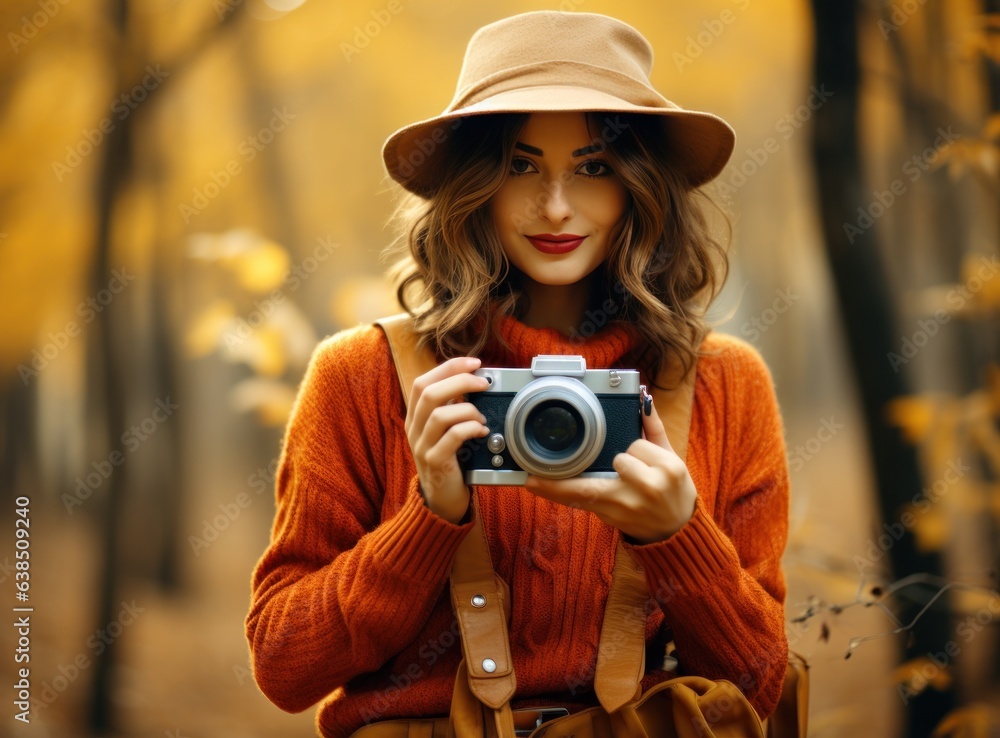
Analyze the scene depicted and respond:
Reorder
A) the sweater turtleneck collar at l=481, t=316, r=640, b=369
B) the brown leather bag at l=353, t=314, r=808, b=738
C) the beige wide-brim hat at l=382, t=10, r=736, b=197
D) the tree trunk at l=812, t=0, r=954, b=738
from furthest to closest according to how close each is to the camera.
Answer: the tree trunk at l=812, t=0, r=954, b=738 → the sweater turtleneck collar at l=481, t=316, r=640, b=369 → the beige wide-brim hat at l=382, t=10, r=736, b=197 → the brown leather bag at l=353, t=314, r=808, b=738

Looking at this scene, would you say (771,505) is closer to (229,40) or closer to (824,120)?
(824,120)

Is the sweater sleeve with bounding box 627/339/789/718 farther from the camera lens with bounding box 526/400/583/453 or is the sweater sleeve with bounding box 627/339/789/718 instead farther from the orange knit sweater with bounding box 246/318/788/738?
the camera lens with bounding box 526/400/583/453

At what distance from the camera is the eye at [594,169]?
5.49 feet

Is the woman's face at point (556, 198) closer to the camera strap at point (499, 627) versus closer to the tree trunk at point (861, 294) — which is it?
the camera strap at point (499, 627)

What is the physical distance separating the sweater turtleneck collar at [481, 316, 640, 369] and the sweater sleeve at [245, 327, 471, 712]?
0.20 meters

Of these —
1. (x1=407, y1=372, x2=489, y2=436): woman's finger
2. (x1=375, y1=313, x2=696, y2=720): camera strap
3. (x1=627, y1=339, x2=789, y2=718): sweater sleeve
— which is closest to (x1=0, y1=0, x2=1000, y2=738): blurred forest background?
(x1=627, y1=339, x2=789, y2=718): sweater sleeve

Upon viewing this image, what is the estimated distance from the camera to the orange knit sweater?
1.53 m

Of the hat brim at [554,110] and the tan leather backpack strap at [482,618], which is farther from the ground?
the hat brim at [554,110]

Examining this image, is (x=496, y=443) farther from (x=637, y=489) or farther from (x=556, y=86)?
(x=556, y=86)

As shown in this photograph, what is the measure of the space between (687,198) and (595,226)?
25cm

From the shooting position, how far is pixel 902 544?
276 centimetres

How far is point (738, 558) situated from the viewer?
1609 mm

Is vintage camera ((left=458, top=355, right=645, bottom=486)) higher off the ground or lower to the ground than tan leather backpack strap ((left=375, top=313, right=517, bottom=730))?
higher

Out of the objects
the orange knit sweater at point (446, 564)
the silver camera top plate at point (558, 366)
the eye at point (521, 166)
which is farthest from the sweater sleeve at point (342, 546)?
the eye at point (521, 166)
